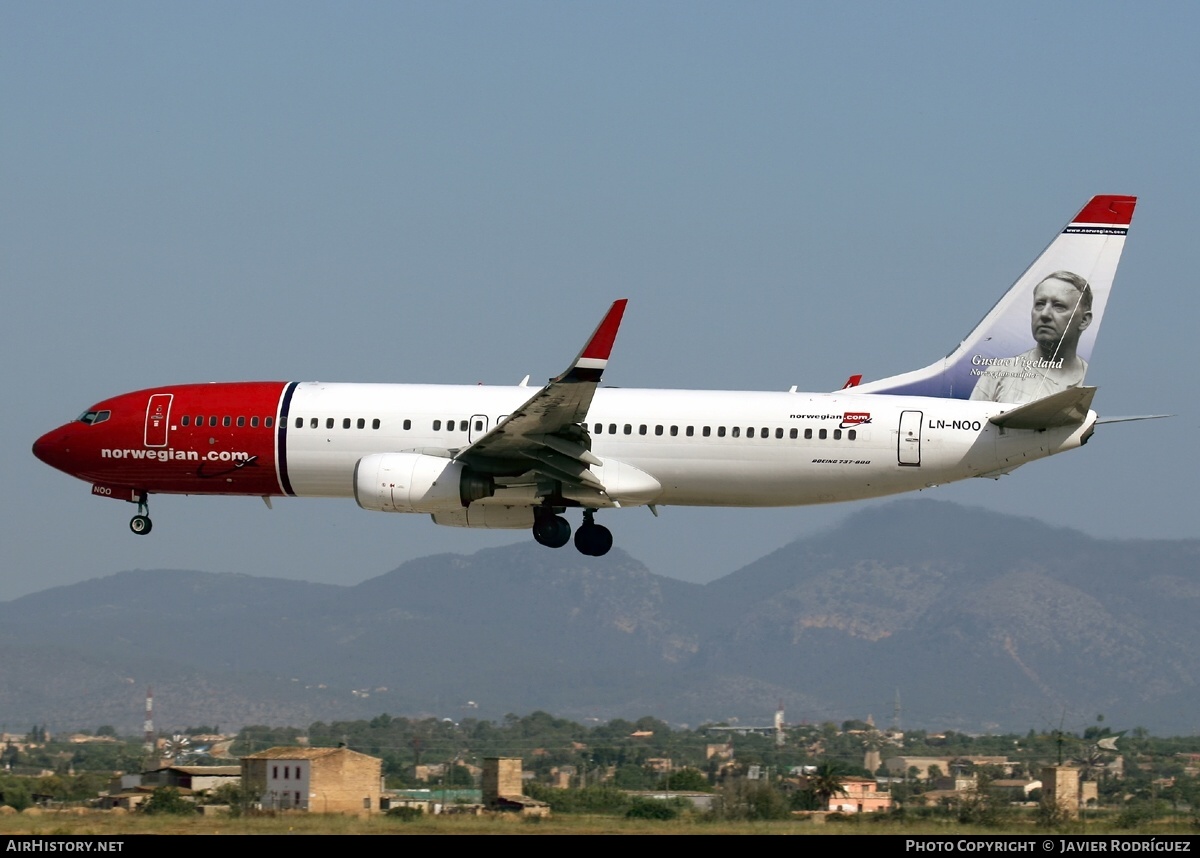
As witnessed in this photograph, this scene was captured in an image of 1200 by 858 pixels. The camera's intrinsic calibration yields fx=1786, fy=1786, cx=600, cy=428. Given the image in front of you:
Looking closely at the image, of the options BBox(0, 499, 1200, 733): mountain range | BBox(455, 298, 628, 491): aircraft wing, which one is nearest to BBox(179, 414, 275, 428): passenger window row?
BBox(455, 298, 628, 491): aircraft wing

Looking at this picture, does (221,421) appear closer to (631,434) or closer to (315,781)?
(631,434)

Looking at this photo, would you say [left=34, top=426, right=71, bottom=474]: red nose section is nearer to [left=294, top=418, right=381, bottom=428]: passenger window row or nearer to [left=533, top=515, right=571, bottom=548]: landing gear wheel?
[left=294, top=418, right=381, bottom=428]: passenger window row

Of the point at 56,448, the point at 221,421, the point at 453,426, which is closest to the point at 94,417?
the point at 56,448

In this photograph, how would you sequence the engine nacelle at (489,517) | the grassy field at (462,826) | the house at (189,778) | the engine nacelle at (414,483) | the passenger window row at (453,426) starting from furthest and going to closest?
the engine nacelle at (489,517) < the passenger window row at (453,426) < the engine nacelle at (414,483) < the house at (189,778) < the grassy field at (462,826)

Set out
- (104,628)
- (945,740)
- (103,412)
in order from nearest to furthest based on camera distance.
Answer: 1. (103,412)
2. (945,740)
3. (104,628)

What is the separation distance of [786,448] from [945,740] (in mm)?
15538

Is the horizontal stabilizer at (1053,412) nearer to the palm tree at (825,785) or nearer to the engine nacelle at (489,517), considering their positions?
the palm tree at (825,785)

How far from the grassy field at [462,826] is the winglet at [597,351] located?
11107 mm

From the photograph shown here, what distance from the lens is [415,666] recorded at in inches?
7052

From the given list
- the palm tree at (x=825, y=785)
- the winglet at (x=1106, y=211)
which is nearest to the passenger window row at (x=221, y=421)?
the palm tree at (x=825, y=785)

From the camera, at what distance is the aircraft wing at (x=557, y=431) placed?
40.8 m

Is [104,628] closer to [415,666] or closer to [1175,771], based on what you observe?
[415,666]

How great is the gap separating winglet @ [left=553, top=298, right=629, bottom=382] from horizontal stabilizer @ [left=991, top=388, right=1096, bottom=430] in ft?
→ 34.0
